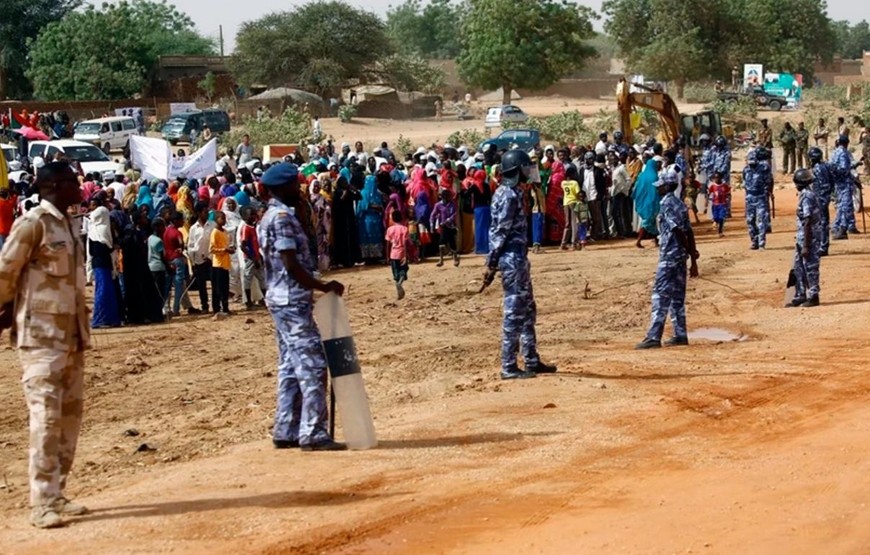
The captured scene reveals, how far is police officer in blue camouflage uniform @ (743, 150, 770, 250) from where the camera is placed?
21.5 metres

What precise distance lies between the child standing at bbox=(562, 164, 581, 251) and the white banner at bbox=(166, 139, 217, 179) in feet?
21.2

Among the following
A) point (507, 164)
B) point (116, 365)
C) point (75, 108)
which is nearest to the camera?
point (507, 164)

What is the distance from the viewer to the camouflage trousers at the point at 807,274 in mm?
15883

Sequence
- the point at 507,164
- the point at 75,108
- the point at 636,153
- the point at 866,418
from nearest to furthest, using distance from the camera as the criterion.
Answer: the point at 866,418 → the point at 507,164 → the point at 636,153 → the point at 75,108

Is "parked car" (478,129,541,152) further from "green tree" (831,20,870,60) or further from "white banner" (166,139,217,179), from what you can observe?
"green tree" (831,20,870,60)

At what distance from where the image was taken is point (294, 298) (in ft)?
28.8

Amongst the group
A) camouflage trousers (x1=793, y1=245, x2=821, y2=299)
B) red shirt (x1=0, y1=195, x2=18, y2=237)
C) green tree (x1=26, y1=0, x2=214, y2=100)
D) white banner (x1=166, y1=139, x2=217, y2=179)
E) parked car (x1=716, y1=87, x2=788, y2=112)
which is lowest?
camouflage trousers (x1=793, y1=245, x2=821, y2=299)

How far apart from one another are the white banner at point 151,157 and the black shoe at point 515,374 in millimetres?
14544

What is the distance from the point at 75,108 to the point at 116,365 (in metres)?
44.8

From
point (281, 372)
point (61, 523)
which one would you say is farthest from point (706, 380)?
point (61, 523)

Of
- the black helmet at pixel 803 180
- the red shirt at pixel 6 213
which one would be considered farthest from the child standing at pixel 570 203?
the red shirt at pixel 6 213

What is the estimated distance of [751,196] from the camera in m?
21.7

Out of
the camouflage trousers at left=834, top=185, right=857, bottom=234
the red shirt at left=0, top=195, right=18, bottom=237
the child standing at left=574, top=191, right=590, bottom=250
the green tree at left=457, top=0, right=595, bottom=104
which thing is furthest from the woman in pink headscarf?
the green tree at left=457, top=0, right=595, bottom=104

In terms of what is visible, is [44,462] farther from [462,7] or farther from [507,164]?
[462,7]
